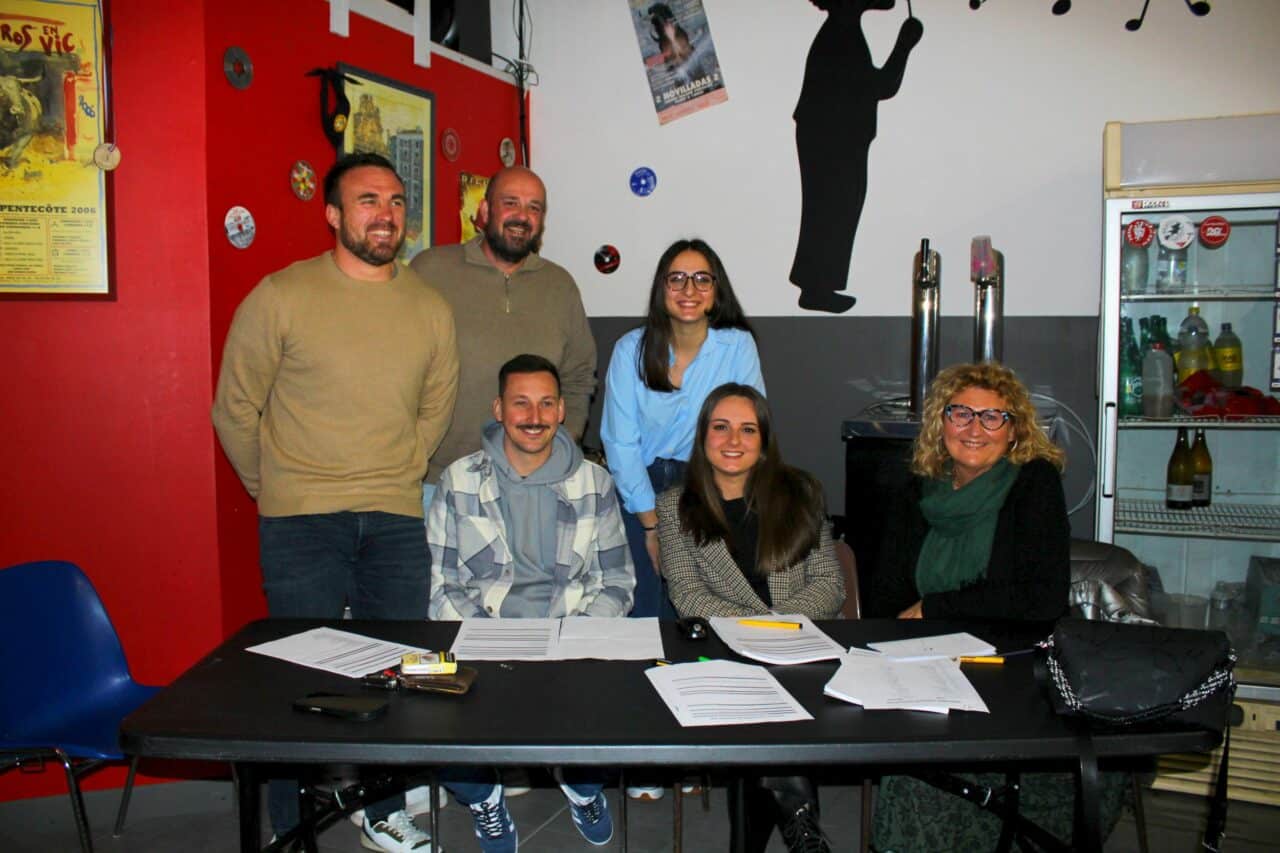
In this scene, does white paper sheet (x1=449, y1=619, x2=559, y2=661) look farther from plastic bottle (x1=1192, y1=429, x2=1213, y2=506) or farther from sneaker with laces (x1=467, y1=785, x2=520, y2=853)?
plastic bottle (x1=1192, y1=429, x2=1213, y2=506)

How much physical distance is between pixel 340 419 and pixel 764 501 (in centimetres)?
108

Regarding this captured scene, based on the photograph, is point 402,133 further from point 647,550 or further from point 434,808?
point 434,808

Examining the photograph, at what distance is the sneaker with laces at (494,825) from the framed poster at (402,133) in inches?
70.1

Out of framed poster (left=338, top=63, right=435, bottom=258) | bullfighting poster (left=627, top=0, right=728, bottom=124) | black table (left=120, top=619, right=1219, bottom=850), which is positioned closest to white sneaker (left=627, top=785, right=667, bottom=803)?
black table (left=120, top=619, right=1219, bottom=850)

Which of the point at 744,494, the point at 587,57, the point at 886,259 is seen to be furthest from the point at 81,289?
the point at 886,259

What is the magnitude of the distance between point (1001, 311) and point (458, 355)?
6.32 ft

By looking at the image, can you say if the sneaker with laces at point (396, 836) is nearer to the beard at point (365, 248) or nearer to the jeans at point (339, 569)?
the jeans at point (339, 569)

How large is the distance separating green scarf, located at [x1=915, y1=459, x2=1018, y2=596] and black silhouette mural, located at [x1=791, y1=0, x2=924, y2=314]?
165cm

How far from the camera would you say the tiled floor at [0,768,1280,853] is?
8.86ft

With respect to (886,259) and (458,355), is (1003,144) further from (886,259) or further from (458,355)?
(458,355)

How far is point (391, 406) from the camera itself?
2.53 metres

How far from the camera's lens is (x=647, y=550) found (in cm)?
297

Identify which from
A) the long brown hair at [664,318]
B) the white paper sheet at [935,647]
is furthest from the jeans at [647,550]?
the white paper sheet at [935,647]

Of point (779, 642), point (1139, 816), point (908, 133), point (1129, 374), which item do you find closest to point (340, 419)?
point (779, 642)
